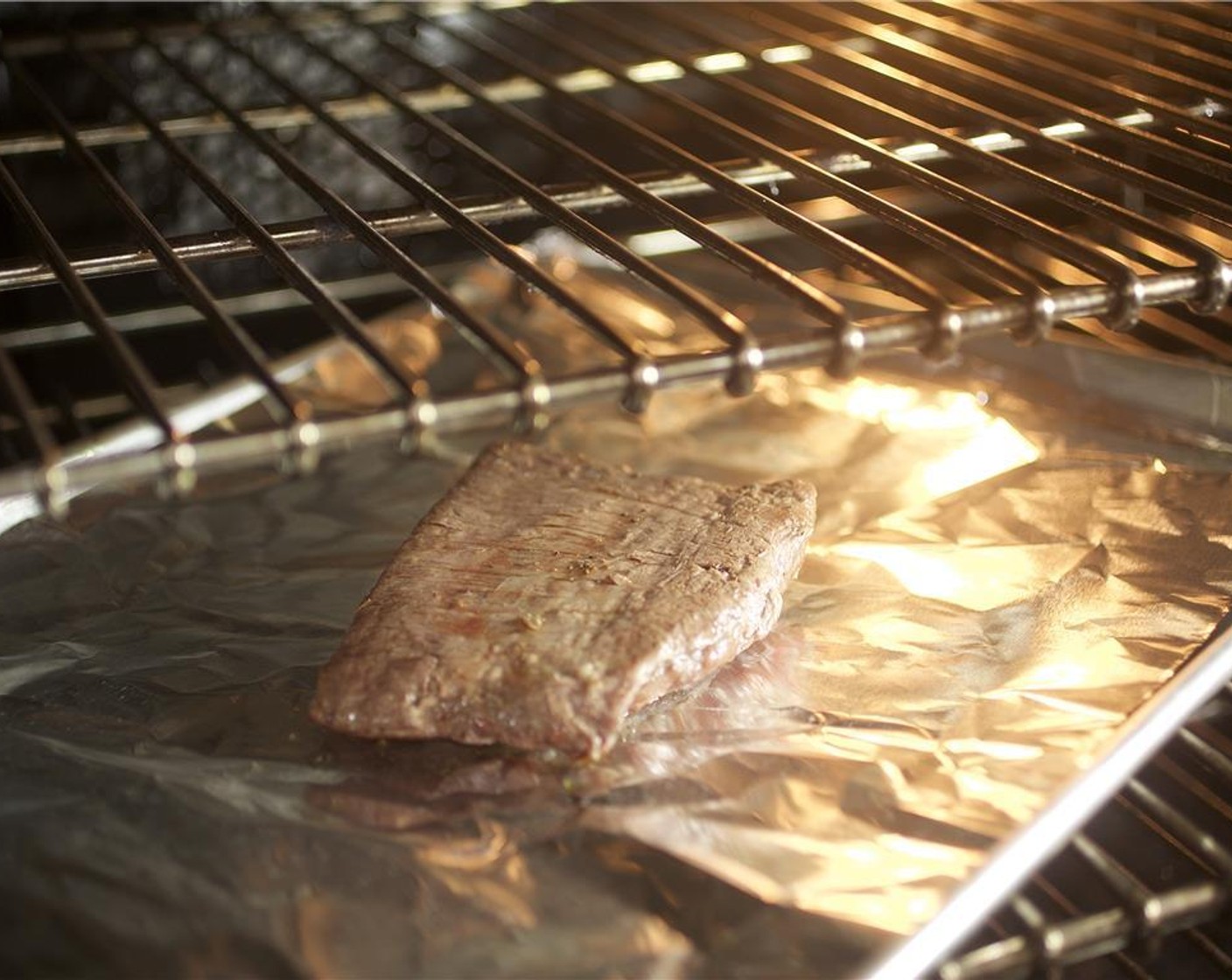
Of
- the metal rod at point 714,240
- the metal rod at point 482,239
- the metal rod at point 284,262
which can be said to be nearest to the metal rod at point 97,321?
the metal rod at point 284,262

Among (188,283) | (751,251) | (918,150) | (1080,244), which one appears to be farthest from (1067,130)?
(188,283)

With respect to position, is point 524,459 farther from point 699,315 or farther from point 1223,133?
point 1223,133

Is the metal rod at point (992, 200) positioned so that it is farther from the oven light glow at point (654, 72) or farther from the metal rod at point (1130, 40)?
the metal rod at point (1130, 40)

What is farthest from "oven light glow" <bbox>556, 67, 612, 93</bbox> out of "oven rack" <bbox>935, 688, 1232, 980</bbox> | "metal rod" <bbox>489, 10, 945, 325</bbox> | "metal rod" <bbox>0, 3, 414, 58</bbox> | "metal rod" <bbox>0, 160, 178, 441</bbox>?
"oven rack" <bbox>935, 688, 1232, 980</bbox>

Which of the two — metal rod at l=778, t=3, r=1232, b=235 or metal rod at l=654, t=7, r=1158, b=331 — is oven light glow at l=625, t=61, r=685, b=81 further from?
metal rod at l=778, t=3, r=1232, b=235

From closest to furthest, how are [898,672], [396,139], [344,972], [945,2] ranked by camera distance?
[344,972] → [898,672] → [945,2] → [396,139]

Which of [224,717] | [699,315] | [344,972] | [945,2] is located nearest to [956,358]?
[945,2]

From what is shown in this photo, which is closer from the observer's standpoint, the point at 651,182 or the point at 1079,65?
the point at 651,182

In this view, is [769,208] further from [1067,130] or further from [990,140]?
[1067,130]
